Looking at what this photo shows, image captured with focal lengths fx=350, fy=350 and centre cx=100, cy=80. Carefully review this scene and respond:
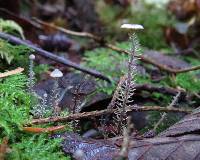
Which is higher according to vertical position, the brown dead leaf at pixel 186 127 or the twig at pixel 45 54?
the twig at pixel 45 54

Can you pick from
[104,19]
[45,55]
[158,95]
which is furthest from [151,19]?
[45,55]

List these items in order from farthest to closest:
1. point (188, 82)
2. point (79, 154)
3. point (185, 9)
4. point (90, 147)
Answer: point (185, 9) → point (188, 82) → point (90, 147) → point (79, 154)

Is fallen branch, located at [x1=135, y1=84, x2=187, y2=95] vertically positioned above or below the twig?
below

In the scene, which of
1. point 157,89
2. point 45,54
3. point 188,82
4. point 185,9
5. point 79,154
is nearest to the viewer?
point 79,154

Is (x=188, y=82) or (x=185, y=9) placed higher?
(x=185, y=9)

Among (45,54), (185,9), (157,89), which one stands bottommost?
(157,89)

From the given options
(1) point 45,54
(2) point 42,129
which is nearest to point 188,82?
(1) point 45,54

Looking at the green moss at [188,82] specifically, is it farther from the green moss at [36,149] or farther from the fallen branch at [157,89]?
the green moss at [36,149]

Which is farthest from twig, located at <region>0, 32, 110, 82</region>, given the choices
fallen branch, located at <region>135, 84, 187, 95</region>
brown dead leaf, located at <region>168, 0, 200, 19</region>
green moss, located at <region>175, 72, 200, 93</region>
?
brown dead leaf, located at <region>168, 0, 200, 19</region>

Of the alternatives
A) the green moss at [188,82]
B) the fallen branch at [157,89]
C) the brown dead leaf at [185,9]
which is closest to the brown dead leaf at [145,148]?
the fallen branch at [157,89]

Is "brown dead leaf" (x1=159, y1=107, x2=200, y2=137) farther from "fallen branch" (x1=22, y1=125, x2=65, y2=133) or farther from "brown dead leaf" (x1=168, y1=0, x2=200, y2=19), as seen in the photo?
"brown dead leaf" (x1=168, y1=0, x2=200, y2=19)

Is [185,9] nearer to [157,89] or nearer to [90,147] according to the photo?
[157,89]

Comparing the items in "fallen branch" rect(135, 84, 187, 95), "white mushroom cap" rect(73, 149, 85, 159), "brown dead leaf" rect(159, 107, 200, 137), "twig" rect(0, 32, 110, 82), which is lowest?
"white mushroom cap" rect(73, 149, 85, 159)
